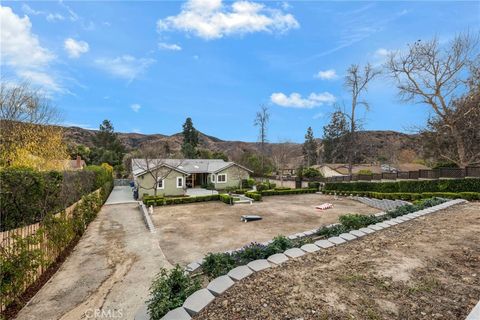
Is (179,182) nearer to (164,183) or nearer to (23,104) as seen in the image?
(164,183)

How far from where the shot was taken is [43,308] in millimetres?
4359

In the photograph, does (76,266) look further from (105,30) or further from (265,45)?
(265,45)

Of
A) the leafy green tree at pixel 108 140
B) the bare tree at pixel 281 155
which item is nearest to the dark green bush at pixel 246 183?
the bare tree at pixel 281 155

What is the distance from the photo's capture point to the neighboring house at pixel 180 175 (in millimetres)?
20917

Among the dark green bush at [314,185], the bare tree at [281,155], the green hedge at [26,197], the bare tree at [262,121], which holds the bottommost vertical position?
the dark green bush at [314,185]

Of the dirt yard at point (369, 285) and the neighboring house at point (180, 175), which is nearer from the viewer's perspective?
the dirt yard at point (369, 285)

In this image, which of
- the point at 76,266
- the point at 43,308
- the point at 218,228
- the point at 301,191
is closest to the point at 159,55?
the point at 218,228

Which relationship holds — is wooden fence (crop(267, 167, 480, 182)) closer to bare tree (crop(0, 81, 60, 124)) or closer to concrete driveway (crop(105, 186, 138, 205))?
concrete driveway (crop(105, 186, 138, 205))

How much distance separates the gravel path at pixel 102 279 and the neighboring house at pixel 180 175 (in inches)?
444

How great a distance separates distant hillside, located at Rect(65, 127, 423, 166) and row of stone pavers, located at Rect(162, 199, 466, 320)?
24.3 metres

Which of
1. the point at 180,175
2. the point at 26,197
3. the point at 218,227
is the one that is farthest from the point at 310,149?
the point at 26,197

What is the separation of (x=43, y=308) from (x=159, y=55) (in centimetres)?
1140

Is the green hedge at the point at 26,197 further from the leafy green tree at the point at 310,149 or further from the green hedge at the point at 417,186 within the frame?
the leafy green tree at the point at 310,149

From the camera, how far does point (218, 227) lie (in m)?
10.4
